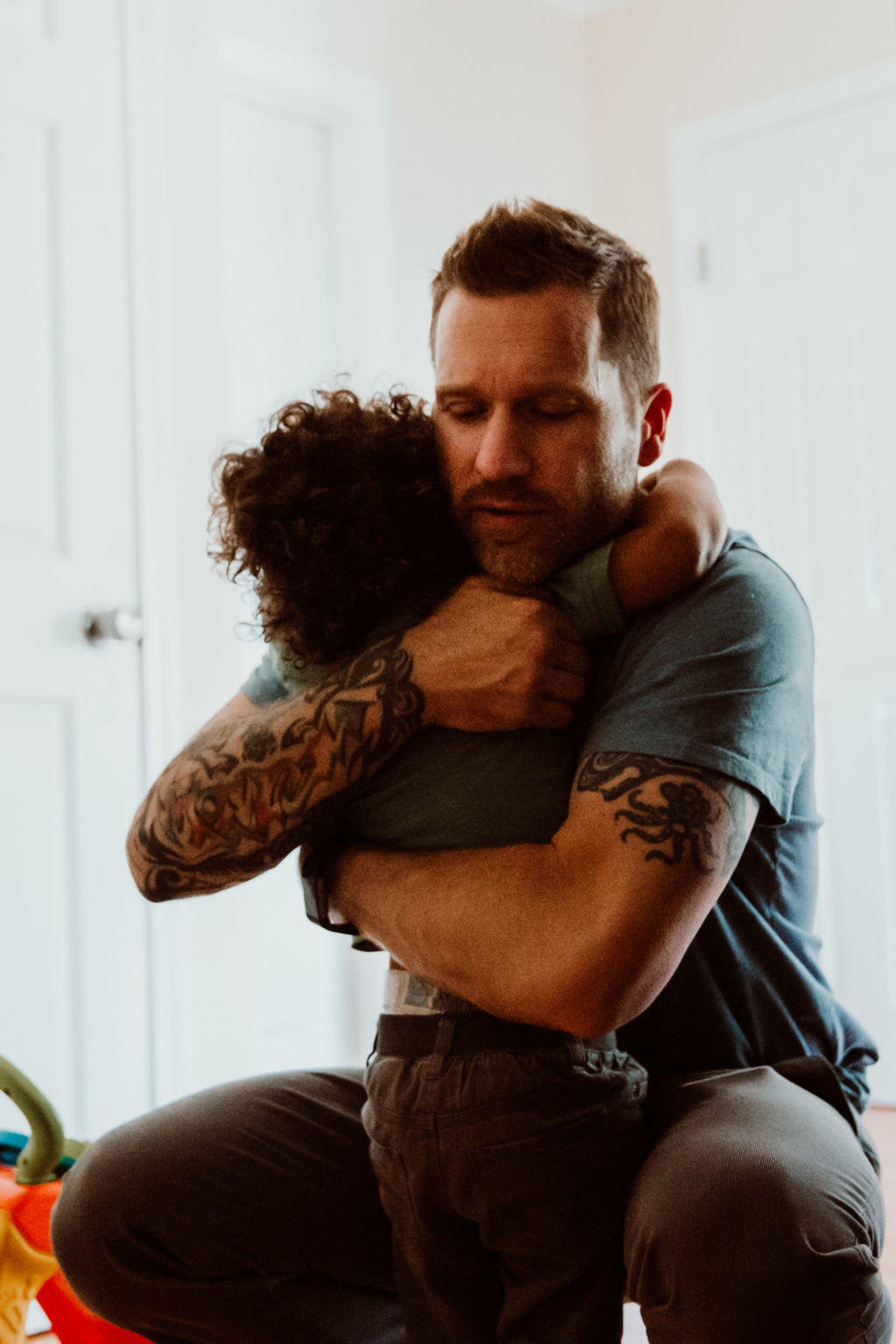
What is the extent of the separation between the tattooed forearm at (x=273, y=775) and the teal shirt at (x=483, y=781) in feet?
0.10

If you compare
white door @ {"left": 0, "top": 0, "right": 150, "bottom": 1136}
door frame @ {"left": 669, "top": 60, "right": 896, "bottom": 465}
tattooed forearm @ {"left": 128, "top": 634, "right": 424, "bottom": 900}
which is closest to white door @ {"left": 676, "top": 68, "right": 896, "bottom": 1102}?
door frame @ {"left": 669, "top": 60, "right": 896, "bottom": 465}

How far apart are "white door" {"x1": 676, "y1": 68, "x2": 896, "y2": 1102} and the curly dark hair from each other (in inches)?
90.8

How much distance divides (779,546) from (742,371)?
1.52ft

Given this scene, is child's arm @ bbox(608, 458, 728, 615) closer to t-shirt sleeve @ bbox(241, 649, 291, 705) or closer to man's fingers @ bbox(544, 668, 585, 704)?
man's fingers @ bbox(544, 668, 585, 704)

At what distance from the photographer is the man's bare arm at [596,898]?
3.70 feet

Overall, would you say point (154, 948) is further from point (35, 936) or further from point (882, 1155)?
point (882, 1155)

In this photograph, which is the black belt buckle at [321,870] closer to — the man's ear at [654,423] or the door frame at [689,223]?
the man's ear at [654,423]

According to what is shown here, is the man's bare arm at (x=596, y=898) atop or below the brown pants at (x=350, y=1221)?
atop

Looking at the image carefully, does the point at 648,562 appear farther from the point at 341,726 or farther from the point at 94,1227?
the point at 94,1227

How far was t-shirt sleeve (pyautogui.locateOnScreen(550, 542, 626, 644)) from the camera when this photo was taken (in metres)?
1.29

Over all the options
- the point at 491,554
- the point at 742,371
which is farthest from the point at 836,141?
the point at 491,554

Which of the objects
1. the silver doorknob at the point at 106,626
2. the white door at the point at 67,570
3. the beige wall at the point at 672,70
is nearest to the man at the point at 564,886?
the white door at the point at 67,570

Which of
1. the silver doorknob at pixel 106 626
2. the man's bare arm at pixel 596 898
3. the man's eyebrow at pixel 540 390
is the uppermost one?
the man's eyebrow at pixel 540 390

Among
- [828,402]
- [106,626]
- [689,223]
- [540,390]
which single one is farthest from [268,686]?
[689,223]
